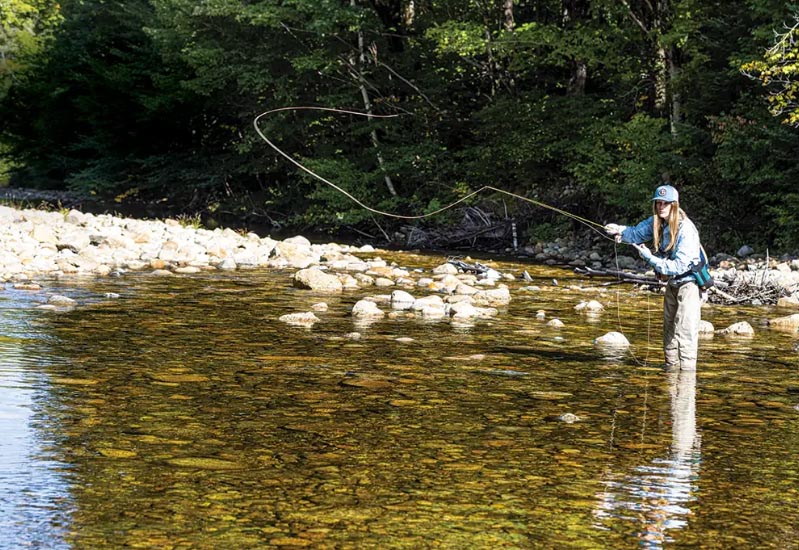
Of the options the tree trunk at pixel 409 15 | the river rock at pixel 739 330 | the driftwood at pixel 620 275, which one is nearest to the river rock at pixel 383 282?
the river rock at pixel 739 330

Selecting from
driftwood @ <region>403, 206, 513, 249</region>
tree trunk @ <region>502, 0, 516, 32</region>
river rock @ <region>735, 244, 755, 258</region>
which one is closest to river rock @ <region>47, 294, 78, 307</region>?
river rock @ <region>735, 244, 755, 258</region>

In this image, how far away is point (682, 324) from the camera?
321 inches

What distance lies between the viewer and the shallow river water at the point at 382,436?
444cm

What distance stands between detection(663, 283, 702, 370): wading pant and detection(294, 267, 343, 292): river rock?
18.6ft

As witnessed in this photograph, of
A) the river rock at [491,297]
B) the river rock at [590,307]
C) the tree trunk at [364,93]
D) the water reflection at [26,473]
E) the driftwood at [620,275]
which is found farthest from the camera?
the tree trunk at [364,93]

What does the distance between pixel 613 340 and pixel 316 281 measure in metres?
Result: 4.77

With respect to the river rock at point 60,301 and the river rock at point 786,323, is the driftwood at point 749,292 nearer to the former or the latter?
the river rock at point 786,323

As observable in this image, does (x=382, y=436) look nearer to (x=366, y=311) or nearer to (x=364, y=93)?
(x=366, y=311)

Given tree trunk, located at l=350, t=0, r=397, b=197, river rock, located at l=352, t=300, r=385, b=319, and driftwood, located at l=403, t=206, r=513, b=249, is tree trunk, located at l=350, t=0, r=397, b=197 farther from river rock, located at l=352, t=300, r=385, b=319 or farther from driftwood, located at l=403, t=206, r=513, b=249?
river rock, located at l=352, t=300, r=385, b=319

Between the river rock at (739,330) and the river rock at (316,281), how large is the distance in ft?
15.8

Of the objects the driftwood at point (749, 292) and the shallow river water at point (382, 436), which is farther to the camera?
the driftwood at point (749, 292)

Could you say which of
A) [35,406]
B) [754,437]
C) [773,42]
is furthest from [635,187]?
[35,406]

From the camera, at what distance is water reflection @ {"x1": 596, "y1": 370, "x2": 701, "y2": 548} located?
4.53 metres

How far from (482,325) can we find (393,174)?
12786mm
